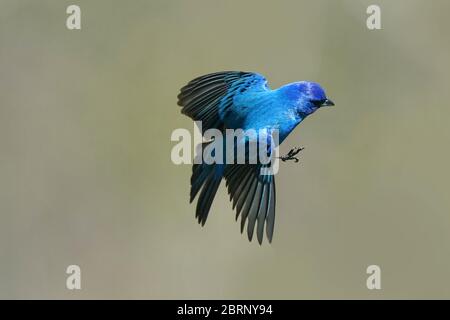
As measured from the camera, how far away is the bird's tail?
16.4ft

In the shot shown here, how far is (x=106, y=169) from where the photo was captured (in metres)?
8.20

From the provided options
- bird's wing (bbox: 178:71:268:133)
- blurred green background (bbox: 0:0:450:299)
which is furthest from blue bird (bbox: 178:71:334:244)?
blurred green background (bbox: 0:0:450:299)

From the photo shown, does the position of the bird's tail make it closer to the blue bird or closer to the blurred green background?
the blue bird

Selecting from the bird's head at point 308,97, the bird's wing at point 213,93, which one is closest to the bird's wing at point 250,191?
the bird's wing at point 213,93

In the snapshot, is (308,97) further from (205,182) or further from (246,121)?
(205,182)

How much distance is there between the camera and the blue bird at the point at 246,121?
502cm

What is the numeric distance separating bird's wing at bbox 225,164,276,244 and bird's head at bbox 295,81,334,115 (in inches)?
16.1

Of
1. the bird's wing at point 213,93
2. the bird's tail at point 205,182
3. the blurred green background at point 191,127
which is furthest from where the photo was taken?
the blurred green background at point 191,127

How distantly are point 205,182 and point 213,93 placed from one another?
1.79ft

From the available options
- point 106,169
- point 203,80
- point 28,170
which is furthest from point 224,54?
point 203,80

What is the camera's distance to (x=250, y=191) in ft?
16.7

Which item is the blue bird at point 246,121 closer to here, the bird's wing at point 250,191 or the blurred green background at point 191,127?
the bird's wing at point 250,191

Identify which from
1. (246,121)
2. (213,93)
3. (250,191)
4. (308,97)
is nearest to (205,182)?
(250,191)

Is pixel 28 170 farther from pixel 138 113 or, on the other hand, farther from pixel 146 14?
pixel 146 14
